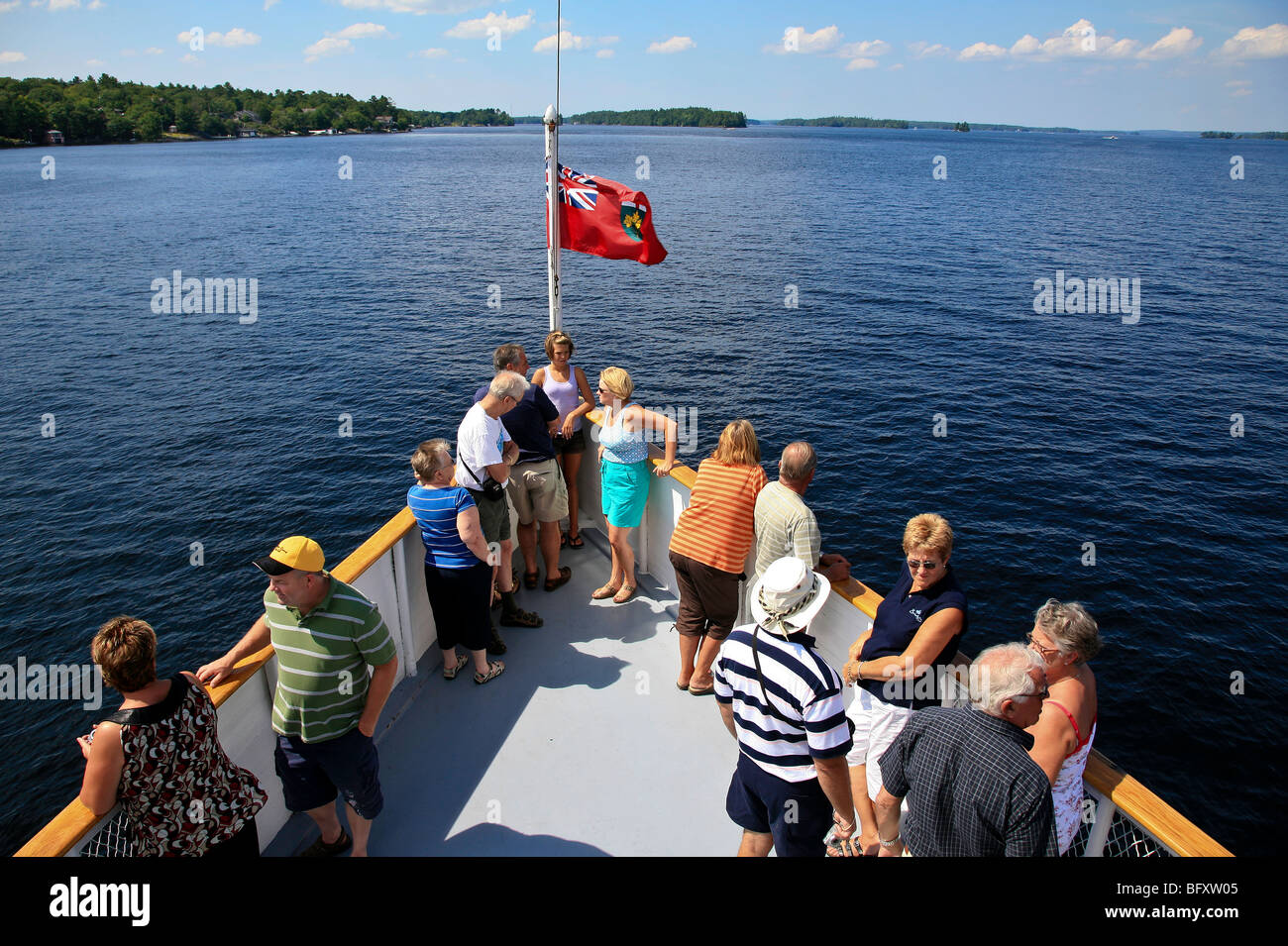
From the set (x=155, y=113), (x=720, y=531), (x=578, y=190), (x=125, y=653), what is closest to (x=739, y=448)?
(x=720, y=531)

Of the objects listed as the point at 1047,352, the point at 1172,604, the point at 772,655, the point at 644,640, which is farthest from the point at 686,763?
the point at 1047,352

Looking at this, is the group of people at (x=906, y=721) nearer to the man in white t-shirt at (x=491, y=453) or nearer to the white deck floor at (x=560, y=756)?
the white deck floor at (x=560, y=756)

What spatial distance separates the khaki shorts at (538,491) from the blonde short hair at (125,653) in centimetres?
313

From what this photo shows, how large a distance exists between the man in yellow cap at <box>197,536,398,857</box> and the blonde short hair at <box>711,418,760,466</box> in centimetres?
204

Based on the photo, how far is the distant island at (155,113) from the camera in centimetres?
11269

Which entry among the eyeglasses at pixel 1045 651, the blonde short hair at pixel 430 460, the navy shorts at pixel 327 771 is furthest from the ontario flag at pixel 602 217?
the eyeglasses at pixel 1045 651

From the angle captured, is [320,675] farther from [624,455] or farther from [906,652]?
[624,455]

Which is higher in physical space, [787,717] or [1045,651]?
[1045,651]

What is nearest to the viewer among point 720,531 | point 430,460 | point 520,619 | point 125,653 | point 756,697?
point 125,653

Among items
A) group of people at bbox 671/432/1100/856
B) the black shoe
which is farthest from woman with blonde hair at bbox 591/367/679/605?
group of people at bbox 671/432/1100/856

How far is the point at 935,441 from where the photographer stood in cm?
2083

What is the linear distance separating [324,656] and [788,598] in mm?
1970

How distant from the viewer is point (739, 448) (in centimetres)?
444
